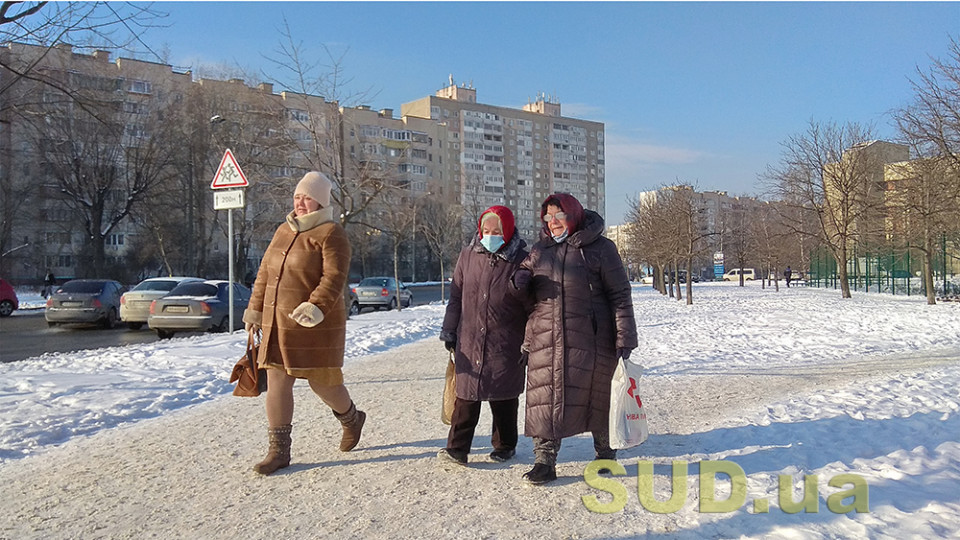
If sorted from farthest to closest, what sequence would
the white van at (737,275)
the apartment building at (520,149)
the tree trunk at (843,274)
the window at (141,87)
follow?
the apartment building at (520,149)
the white van at (737,275)
the window at (141,87)
the tree trunk at (843,274)

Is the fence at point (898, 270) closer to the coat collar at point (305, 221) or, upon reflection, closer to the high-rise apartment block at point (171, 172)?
the high-rise apartment block at point (171, 172)

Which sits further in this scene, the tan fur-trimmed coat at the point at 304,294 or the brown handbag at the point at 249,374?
the brown handbag at the point at 249,374

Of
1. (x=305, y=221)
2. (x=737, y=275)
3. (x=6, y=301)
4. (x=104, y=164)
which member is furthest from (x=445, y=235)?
(x=737, y=275)

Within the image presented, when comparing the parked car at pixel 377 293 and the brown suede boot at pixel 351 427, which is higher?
the parked car at pixel 377 293

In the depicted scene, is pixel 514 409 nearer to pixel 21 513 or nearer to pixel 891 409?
pixel 21 513

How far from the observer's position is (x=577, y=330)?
4328 millimetres

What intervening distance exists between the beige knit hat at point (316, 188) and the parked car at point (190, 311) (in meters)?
12.6

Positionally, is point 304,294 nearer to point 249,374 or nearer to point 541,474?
point 249,374

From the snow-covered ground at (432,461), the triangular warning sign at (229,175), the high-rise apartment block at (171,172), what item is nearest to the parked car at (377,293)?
the high-rise apartment block at (171,172)

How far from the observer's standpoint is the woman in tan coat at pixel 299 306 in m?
4.51

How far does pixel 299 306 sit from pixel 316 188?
0.84m

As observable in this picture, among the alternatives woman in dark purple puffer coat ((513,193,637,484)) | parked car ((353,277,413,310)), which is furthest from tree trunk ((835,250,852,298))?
woman in dark purple puffer coat ((513,193,637,484))

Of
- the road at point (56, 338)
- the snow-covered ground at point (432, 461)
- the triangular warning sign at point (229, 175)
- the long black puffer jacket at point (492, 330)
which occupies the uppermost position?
the triangular warning sign at point (229, 175)

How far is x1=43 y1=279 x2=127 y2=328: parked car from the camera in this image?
62.0ft
